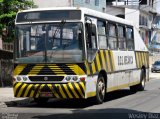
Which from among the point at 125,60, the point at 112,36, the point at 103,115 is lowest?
the point at 103,115

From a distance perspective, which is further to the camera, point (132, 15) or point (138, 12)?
point (138, 12)

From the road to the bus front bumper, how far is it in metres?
0.47

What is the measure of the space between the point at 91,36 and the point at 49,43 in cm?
141

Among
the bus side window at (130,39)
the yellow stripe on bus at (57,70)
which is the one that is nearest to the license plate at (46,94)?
the yellow stripe on bus at (57,70)

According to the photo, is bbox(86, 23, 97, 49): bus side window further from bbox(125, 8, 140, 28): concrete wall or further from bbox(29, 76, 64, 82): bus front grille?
bbox(125, 8, 140, 28): concrete wall

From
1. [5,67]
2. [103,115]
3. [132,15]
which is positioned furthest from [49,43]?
[132,15]

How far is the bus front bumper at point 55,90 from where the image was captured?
1484cm

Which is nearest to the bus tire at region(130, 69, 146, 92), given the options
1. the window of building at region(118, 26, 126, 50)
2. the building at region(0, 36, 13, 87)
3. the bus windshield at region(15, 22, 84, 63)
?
the window of building at region(118, 26, 126, 50)

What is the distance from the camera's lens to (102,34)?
16.9m

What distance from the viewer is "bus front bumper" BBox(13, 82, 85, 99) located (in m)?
14.8

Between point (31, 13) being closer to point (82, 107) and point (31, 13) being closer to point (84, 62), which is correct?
point (84, 62)

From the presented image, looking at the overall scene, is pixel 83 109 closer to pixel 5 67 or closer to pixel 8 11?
pixel 8 11

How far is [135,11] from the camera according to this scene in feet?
215

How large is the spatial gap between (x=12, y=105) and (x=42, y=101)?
1.06 meters
